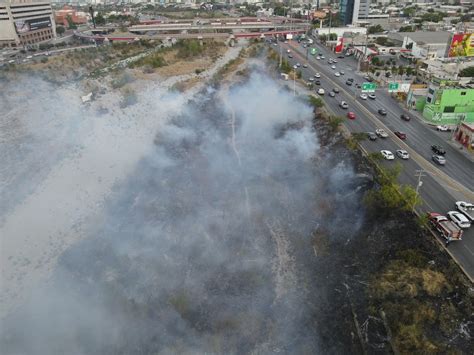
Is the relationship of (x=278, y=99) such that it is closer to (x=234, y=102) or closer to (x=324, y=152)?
(x=234, y=102)

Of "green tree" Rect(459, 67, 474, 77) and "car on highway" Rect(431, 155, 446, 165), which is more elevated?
"green tree" Rect(459, 67, 474, 77)

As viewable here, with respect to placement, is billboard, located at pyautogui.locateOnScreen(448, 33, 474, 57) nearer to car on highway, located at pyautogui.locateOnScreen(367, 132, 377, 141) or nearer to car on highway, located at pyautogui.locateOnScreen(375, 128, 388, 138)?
car on highway, located at pyautogui.locateOnScreen(375, 128, 388, 138)

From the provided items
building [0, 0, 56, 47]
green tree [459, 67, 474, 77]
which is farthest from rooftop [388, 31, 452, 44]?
building [0, 0, 56, 47]

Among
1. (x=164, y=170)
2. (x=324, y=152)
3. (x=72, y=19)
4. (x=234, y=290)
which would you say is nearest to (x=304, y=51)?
(x=324, y=152)

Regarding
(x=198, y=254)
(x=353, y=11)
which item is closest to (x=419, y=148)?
(x=198, y=254)

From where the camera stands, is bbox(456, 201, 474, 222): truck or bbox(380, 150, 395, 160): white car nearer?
bbox(456, 201, 474, 222): truck

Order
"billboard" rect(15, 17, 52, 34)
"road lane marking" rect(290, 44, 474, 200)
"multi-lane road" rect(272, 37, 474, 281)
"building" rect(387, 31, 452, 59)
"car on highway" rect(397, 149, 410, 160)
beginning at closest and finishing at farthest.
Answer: "multi-lane road" rect(272, 37, 474, 281), "road lane marking" rect(290, 44, 474, 200), "car on highway" rect(397, 149, 410, 160), "building" rect(387, 31, 452, 59), "billboard" rect(15, 17, 52, 34)
